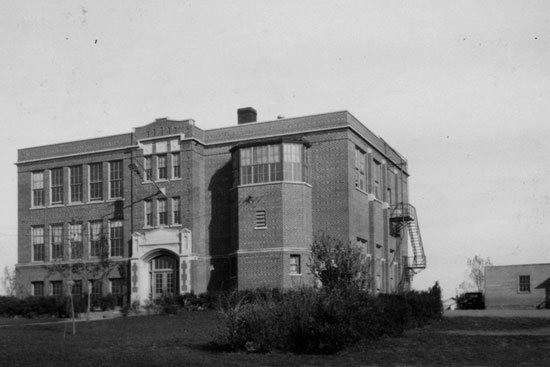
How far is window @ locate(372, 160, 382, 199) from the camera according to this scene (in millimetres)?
51013

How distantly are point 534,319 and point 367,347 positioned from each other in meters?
16.7

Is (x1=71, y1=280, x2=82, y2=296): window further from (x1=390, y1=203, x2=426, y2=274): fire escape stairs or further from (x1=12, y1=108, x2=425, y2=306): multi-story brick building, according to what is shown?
(x1=390, y1=203, x2=426, y2=274): fire escape stairs

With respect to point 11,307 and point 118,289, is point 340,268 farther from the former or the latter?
point 118,289

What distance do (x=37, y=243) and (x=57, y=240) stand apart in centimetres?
186

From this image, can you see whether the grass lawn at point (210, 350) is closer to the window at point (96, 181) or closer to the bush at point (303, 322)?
the bush at point (303, 322)

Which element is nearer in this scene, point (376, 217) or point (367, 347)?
point (367, 347)

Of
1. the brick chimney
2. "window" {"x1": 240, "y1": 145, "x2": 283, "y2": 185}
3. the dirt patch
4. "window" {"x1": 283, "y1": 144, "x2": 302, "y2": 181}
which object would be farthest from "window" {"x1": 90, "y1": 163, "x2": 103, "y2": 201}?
the dirt patch

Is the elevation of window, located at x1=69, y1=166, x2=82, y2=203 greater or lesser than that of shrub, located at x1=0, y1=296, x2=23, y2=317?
greater

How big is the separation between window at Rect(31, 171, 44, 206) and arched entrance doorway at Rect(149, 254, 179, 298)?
11.2 metres

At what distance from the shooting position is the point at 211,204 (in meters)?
48.4

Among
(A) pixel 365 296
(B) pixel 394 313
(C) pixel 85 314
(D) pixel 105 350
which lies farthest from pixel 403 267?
(D) pixel 105 350

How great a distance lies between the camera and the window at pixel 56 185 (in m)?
53.2

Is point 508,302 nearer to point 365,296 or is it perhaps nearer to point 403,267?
point 403,267

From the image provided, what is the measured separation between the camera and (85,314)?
44.3 m
